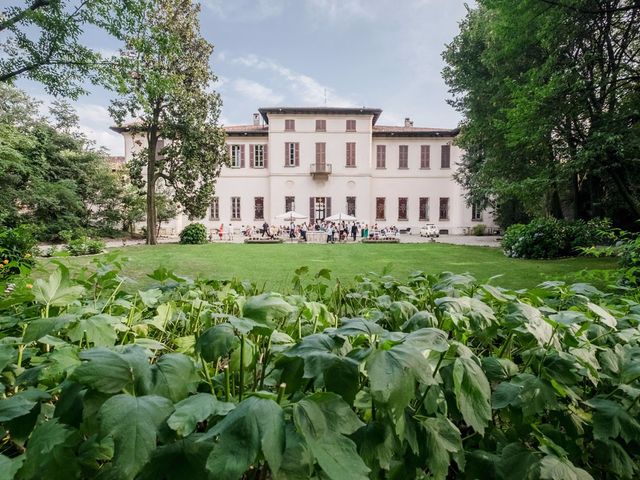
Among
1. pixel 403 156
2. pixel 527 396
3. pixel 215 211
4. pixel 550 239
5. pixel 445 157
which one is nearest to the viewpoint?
pixel 527 396

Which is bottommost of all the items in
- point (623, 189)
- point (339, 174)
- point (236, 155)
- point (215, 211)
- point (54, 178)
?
point (623, 189)

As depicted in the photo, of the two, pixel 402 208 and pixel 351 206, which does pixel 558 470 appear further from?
pixel 402 208

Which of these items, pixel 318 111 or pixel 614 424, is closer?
pixel 614 424

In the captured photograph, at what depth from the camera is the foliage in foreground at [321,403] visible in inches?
23.2

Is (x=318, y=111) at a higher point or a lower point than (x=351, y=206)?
higher

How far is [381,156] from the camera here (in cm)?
3341

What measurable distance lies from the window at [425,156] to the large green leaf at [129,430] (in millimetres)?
34780

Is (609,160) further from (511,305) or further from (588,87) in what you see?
(511,305)

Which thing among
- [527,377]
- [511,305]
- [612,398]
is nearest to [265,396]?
[527,377]

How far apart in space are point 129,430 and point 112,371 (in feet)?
0.42

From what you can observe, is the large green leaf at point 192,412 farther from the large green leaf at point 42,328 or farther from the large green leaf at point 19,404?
the large green leaf at point 42,328

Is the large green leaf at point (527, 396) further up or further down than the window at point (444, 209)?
further down

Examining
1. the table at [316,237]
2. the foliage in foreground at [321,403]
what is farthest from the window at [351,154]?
the foliage in foreground at [321,403]

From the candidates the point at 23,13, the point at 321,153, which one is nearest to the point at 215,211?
the point at 321,153
